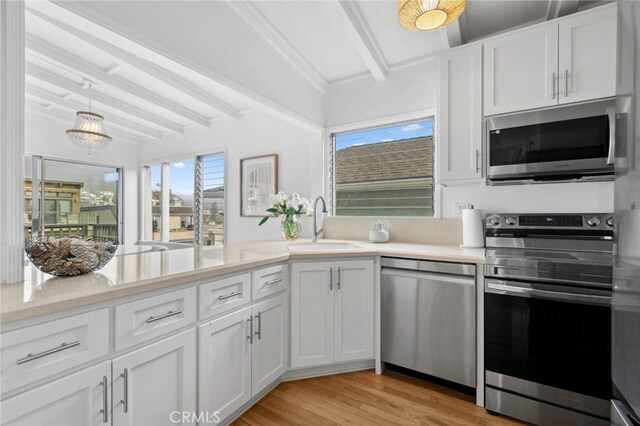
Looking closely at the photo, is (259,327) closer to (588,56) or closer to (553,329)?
(553,329)

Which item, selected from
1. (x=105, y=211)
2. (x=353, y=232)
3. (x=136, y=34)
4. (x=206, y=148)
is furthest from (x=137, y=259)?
(x=105, y=211)

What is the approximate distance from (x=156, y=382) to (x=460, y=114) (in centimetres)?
242

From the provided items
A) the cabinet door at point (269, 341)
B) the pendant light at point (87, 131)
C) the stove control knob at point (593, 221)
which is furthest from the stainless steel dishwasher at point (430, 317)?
the pendant light at point (87, 131)

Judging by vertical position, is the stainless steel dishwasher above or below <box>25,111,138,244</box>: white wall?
below

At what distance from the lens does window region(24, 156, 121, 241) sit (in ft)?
12.9

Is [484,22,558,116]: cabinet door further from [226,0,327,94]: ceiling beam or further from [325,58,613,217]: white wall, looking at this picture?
[226,0,327,94]: ceiling beam

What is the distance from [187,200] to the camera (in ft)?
14.4

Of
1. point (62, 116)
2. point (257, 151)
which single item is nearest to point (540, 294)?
point (257, 151)

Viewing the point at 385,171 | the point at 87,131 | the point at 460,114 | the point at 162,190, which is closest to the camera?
the point at 460,114

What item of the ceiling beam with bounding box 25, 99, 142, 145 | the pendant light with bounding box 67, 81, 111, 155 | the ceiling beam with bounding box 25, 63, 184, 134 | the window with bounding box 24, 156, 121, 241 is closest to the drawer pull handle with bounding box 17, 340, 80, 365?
the pendant light with bounding box 67, 81, 111, 155

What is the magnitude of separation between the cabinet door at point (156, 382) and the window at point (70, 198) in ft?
12.0

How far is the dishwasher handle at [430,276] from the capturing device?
5.69ft

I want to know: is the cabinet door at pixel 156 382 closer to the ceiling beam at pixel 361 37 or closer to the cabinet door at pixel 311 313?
the cabinet door at pixel 311 313

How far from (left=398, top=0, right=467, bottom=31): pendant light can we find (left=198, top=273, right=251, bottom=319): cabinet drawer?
5.52 ft
